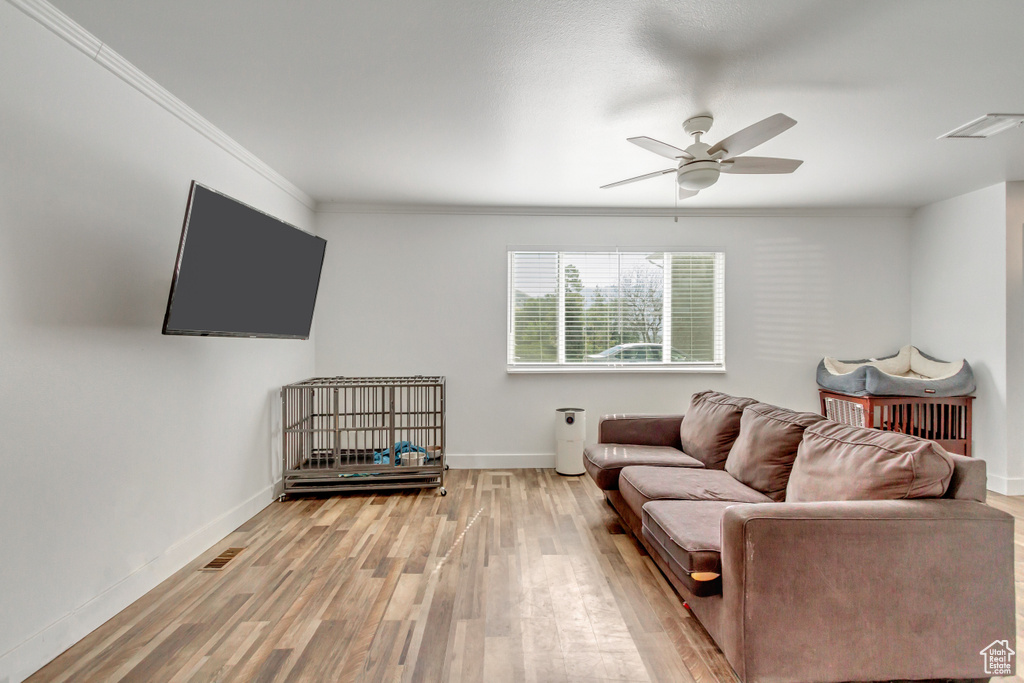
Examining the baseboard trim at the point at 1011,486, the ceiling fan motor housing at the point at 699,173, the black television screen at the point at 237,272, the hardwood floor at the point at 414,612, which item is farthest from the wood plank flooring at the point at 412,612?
the baseboard trim at the point at 1011,486

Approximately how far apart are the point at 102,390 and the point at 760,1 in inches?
121

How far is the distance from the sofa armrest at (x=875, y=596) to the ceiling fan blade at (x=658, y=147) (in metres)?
1.78

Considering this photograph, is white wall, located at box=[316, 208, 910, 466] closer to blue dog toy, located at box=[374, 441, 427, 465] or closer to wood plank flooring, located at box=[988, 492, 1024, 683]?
blue dog toy, located at box=[374, 441, 427, 465]

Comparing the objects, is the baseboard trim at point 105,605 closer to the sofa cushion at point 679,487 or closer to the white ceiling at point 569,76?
the white ceiling at point 569,76

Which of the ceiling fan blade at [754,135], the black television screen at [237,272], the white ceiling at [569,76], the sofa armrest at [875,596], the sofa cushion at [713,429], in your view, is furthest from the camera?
the sofa cushion at [713,429]

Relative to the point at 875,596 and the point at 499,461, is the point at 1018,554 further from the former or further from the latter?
the point at 499,461

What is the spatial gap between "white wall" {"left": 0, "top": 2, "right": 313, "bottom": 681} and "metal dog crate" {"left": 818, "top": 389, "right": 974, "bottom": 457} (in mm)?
4999

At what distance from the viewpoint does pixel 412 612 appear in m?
2.19

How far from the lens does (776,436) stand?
8.39ft

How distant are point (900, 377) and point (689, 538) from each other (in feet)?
11.5

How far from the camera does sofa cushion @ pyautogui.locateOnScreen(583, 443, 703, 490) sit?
3.21 m

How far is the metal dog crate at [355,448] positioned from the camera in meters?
3.84

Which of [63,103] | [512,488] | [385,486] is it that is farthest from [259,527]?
[63,103]

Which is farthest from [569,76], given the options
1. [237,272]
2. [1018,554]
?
[1018,554]
